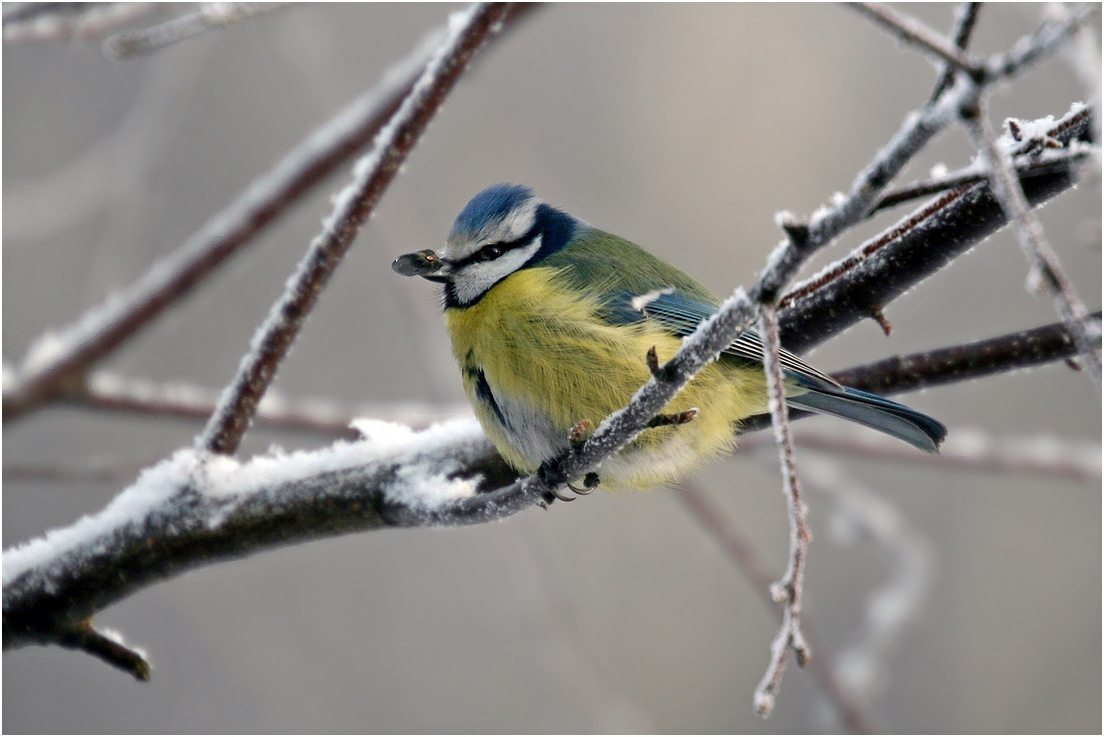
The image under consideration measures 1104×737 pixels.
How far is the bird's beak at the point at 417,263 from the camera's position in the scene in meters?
1.75

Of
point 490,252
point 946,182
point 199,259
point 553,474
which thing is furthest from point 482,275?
point 946,182

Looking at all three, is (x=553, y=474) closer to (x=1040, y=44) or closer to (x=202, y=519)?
(x=202, y=519)

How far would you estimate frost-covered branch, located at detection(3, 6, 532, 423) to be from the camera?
69.2 inches

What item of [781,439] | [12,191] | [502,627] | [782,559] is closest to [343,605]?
[502,627]

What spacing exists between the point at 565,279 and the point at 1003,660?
490cm

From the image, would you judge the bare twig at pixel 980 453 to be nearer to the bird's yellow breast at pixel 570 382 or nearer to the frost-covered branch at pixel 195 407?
the bird's yellow breast at pixel 570 382

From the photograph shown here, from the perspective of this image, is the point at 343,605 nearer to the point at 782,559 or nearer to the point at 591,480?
the point at 782,559

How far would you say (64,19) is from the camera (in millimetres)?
1807

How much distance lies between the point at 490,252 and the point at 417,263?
0.98 ft

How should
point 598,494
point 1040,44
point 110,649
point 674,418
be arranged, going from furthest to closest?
point 598,494, point 110,649, point 674,418, point 1040,44

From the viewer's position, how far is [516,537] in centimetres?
266

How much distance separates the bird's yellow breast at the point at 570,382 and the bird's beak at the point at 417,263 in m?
0.14

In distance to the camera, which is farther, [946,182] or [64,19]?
[64,19]

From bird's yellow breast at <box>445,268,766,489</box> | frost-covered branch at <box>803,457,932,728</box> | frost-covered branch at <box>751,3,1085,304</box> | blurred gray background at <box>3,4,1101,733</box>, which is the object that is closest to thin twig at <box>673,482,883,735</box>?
frost-covered branch at <box>803,457,932,728</box>
